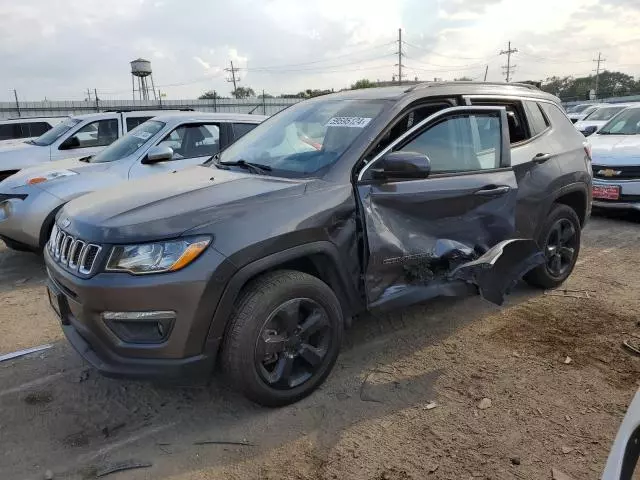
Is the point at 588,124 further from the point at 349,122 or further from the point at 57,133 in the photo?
the point at 57,133

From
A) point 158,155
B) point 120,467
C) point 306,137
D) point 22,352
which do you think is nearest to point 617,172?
point 306,137

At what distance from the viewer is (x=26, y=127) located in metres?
12.6

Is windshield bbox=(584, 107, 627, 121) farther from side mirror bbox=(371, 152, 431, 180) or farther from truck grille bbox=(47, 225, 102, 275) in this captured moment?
truck grille bbox=(47, 225, 102, 275)

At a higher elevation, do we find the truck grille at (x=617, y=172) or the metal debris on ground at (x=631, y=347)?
the truck grille at (x=617, y=172)

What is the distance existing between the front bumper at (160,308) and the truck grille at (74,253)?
7 centimetres

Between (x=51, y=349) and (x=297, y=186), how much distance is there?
7.80ft

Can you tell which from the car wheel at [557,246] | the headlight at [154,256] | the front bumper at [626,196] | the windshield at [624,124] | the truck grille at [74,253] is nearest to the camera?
the headlight at [154,256]

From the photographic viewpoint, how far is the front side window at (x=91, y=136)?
26.1ft

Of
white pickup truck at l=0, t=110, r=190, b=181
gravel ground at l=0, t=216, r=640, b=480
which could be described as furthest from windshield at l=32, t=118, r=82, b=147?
gravel ground at l=0, t=216, r=640, b=480

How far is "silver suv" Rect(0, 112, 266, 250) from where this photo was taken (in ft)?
17.6

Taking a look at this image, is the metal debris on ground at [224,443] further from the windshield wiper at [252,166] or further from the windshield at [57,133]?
the windshield at [57,133]

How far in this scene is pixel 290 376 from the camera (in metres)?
3.01

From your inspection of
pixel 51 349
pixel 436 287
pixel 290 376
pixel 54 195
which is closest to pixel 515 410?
pixel 436 287

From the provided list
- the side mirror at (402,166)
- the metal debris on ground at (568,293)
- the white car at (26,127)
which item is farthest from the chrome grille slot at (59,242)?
the white car at (26,127)
